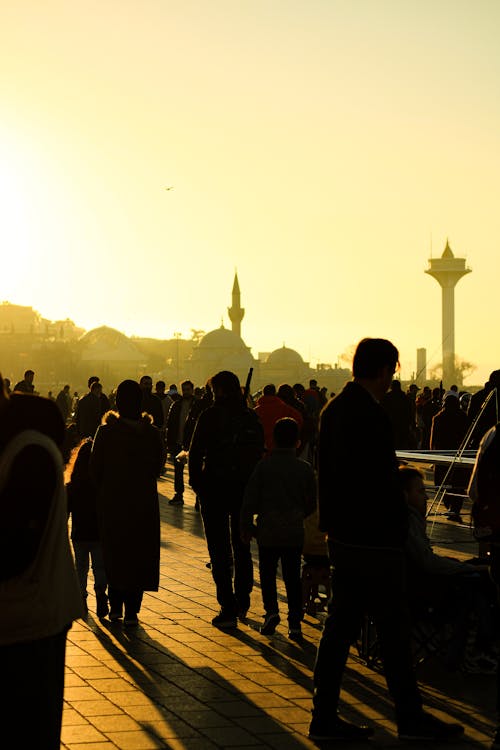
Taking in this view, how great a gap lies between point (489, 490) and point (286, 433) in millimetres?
2594

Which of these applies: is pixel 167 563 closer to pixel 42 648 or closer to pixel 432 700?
pixel 432 700

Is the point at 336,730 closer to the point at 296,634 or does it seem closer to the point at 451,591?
the point at 451,591

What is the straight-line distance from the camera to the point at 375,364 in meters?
5.52

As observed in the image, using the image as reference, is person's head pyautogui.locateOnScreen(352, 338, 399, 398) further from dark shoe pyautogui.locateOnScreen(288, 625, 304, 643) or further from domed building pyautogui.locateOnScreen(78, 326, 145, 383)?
domed building pyautogui.locateOnScreen(78, 326, 145, 383)

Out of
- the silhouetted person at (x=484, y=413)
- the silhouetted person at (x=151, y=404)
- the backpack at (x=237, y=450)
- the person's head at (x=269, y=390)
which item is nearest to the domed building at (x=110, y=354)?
the silhouetted person at (x=151, y=404)

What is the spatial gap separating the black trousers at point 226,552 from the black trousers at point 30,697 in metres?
4.05

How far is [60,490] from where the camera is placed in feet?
12.7

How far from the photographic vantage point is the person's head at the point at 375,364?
5523 mm

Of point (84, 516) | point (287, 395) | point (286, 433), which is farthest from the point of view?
point (287, 395)

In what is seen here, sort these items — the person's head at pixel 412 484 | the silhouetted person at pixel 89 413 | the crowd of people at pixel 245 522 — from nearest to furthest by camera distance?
the crowd of people at pixel 245 522, the person's head at pixel 412 484, the silhouetted person at pixel 89 413

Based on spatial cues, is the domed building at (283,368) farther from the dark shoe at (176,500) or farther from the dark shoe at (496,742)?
the dark shoe at (496,742)

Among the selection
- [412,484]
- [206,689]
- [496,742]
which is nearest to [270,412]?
[412,484]

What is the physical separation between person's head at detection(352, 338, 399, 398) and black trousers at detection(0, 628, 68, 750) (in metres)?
2.04

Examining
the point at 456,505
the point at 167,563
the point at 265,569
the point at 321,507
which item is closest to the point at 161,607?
the point at 265,569
